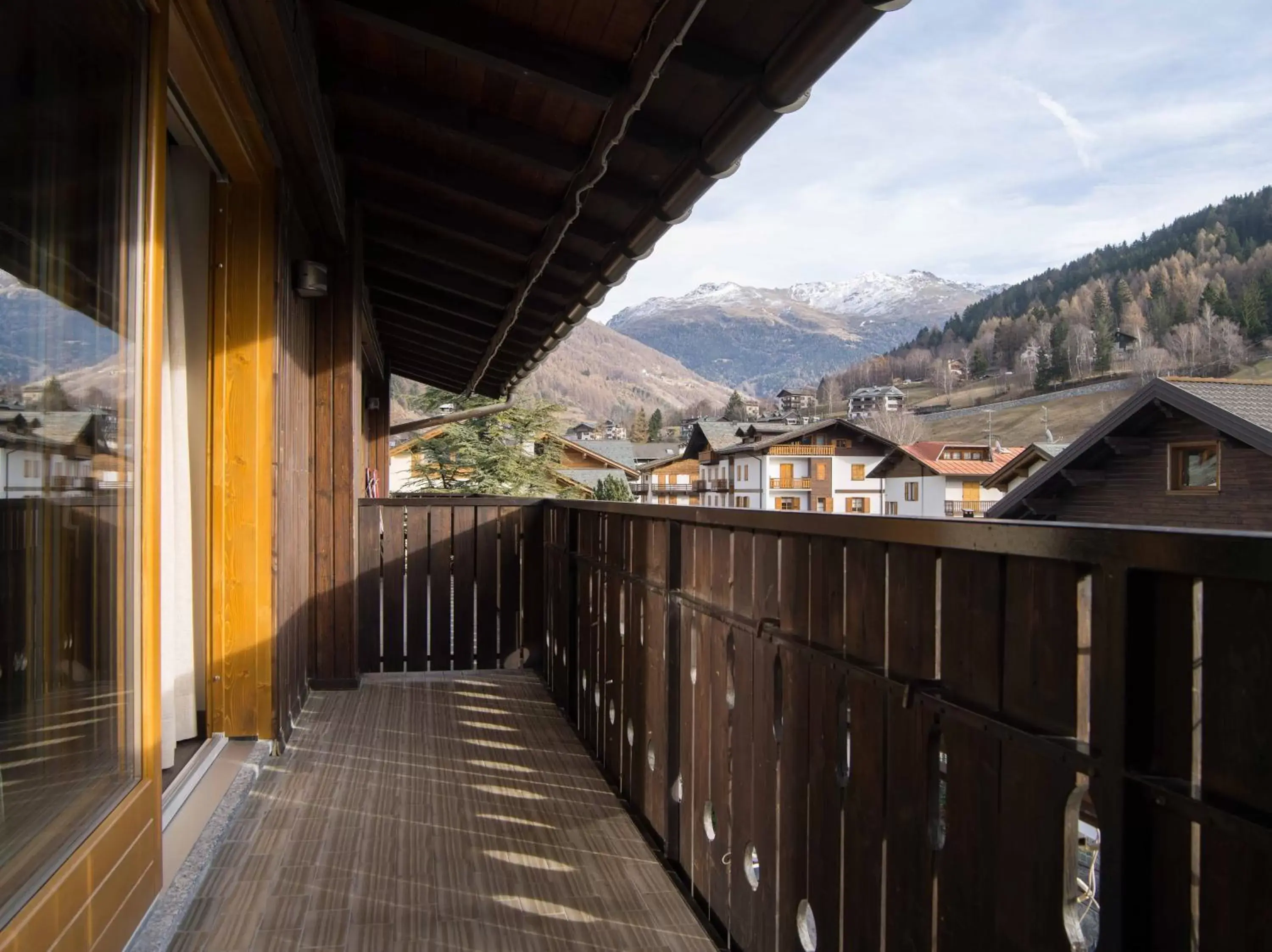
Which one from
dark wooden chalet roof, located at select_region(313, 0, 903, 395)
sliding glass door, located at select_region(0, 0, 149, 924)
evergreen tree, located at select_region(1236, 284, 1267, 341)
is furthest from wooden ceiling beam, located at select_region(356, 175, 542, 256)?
evergreen tree, located at select_region(1236, 284, 1267, 341)

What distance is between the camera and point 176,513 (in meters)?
2.73

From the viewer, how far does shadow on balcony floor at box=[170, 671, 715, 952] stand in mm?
2051

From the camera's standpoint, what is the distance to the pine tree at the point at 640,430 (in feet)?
169

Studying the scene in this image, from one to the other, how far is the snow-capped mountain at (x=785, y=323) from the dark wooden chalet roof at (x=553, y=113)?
23317 mm

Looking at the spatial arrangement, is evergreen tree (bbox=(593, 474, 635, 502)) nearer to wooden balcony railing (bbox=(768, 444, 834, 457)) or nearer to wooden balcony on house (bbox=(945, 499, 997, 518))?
wooden balcony railing (bbox=(768, 444, 834, 457))

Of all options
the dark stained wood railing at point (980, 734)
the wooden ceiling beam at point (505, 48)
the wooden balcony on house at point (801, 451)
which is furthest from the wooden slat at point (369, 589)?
the wooden balcony on house at point (801, 451)

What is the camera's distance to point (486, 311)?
6.36m

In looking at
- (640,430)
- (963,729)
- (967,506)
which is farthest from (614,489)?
(640,430)

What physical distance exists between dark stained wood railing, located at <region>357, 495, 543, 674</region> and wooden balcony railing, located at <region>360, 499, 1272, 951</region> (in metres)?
2.76

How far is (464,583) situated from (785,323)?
93.8m

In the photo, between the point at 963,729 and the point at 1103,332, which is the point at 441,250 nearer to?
the point at 1103,332

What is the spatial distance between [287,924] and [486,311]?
15.8ft

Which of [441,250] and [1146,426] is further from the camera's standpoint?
[1146,426]

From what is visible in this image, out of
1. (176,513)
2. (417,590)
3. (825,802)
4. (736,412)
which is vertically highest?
(736,412)
